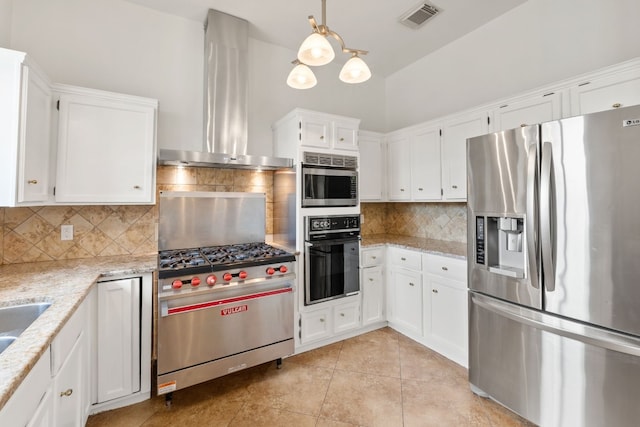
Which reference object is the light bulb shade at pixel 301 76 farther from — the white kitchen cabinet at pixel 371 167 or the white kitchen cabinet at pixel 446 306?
the white kitchen cabinet at pixel 446 306

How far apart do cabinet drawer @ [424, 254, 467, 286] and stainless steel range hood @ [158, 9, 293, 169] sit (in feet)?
5.44

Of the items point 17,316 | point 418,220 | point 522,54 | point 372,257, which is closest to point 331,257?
point 372,257

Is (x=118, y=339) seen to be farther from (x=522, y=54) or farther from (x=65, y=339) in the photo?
(x=522, y=54)

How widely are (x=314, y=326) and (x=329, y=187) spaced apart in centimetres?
139

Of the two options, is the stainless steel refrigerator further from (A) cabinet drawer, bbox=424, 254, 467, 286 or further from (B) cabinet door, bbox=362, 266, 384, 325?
(B) cabinet door, bbox=362, 266, 384, 325

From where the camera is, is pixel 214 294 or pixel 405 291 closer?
pixel 214 294

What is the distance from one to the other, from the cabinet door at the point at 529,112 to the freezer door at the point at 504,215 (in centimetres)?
61

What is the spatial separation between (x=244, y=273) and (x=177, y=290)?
1.58 ft

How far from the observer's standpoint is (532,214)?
5.70 feet

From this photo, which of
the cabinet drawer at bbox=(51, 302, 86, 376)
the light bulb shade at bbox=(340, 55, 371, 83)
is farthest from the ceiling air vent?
the cabinet drawer at bbox=(51, 302, 86, 376)

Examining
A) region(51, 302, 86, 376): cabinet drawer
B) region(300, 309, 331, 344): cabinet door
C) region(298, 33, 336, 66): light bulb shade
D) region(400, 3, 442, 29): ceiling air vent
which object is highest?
region(400, 3, 442, 29): ceiling air vent

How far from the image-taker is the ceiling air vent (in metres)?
2.65

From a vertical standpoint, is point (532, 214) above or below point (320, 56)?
→ below

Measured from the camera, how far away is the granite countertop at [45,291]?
871 millimetres
